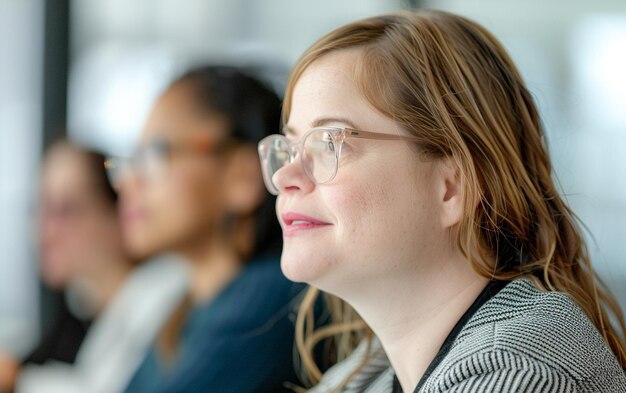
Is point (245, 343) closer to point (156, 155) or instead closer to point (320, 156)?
point (156, 155)

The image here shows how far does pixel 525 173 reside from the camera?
135 cm

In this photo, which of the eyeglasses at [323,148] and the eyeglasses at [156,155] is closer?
the eyeglasses at [323,148]

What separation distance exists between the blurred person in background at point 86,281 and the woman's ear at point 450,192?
4.53 feet

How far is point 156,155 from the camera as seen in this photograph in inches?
94.1

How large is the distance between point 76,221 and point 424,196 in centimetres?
190

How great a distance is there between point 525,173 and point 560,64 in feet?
7.83

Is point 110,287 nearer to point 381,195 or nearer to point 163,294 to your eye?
point 163,294

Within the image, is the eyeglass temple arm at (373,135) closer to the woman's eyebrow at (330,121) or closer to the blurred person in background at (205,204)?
the woman's eyebrow at (330,121)

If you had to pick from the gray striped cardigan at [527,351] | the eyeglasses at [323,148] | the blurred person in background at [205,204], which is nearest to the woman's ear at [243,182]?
the blurred person in background at [205,204]

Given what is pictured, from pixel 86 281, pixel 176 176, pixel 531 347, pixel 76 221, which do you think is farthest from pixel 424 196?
pixel 86 281

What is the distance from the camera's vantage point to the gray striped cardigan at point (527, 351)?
1.07 meters

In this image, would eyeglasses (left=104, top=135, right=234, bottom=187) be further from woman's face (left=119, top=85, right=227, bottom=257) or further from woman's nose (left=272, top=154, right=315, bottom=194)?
woman's nose (left=272, top=154, right=315, bottom=194)

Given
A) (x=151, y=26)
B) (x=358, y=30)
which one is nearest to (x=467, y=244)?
(x=358, y=30)

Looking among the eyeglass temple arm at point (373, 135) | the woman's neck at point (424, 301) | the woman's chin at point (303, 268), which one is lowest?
the woman's neck at point (424, 301)
